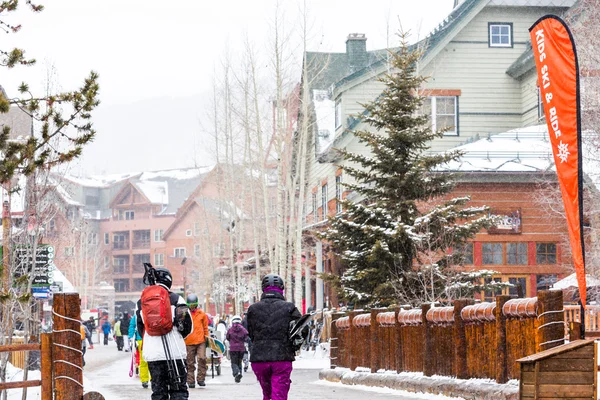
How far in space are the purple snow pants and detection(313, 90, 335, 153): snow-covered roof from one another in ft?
107

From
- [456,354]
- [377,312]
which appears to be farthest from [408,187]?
[456,354]

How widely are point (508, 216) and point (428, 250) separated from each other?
9.55m

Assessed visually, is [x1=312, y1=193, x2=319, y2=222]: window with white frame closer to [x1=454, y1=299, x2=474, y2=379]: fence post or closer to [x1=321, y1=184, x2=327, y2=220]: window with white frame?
[x1=321, y1=184, x2=327, y2=220]: window with white frame

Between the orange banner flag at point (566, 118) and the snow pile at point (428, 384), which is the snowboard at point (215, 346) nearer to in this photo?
the snow pile at point (428, 384)

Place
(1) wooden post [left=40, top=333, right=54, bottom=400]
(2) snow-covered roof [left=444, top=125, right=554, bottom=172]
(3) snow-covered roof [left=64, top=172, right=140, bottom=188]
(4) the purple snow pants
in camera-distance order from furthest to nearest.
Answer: (3) snow-covered roof [left=64, top=172, right=140, bottom=188]
(2) snow-covered roof [left=444, top=125, right=554, bottom=172]
(4) the purple snow pants
(1) wooden post [left=40, top=333, right=54, bottom=400]

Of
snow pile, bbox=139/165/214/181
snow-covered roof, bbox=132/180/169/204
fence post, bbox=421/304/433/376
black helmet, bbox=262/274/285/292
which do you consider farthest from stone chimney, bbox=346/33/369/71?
snow pile, bbox=139/165/214/181

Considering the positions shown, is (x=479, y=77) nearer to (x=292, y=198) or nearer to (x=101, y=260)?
(x=292, y=198)

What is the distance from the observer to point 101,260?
12669 cm

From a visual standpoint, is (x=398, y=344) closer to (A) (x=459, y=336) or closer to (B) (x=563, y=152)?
(A) (x=459, y=336)

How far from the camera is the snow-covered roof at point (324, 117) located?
154 ft

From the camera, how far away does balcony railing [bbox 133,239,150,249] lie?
127 meters

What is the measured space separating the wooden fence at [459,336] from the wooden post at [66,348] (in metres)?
5.06

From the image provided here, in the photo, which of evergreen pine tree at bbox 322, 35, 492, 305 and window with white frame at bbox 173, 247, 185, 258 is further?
window with white frame at bbox 173, 247, 185, 258

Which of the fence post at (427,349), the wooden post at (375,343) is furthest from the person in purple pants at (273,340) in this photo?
the wooden post at (375,343)
